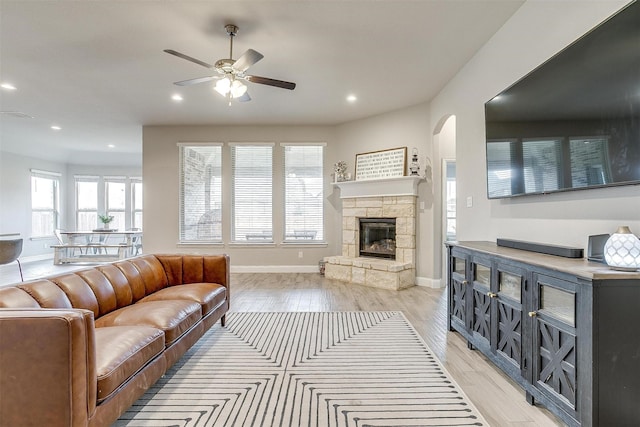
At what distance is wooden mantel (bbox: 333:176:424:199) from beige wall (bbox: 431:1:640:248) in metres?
1.16

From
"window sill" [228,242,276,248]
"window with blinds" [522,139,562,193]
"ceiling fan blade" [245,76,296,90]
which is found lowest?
"window sill" [228,242,276,248]

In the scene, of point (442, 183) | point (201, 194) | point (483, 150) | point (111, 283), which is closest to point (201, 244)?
point (201, 194)

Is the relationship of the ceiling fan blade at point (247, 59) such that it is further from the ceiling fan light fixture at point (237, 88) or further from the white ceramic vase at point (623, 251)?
the white ceramic vase at point (623, 251)

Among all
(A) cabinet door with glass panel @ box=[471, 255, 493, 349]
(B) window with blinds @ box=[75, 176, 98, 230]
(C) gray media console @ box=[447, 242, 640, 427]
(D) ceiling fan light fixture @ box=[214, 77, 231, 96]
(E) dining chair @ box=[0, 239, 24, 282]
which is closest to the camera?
(C) gray media console @ box=[447, 242, 640, 427]

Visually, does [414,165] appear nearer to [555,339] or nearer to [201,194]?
[555,339]

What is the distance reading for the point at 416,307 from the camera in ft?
12.6

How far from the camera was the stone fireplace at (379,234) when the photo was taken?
192 inches

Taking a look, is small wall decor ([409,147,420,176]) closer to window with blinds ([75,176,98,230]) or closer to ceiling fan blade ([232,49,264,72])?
ceiling fan blade ([232,49,264,72])

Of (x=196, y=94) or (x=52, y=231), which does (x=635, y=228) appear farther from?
(x=52, y=231)

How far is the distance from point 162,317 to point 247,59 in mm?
2065

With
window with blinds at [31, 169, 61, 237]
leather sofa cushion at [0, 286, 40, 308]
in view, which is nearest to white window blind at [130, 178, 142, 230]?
window with blinds at [31, 169, 61, 237]

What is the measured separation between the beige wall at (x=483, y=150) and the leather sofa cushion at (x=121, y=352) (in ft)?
8.65

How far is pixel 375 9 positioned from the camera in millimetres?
2643

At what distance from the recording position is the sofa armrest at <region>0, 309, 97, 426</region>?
1263 mm
